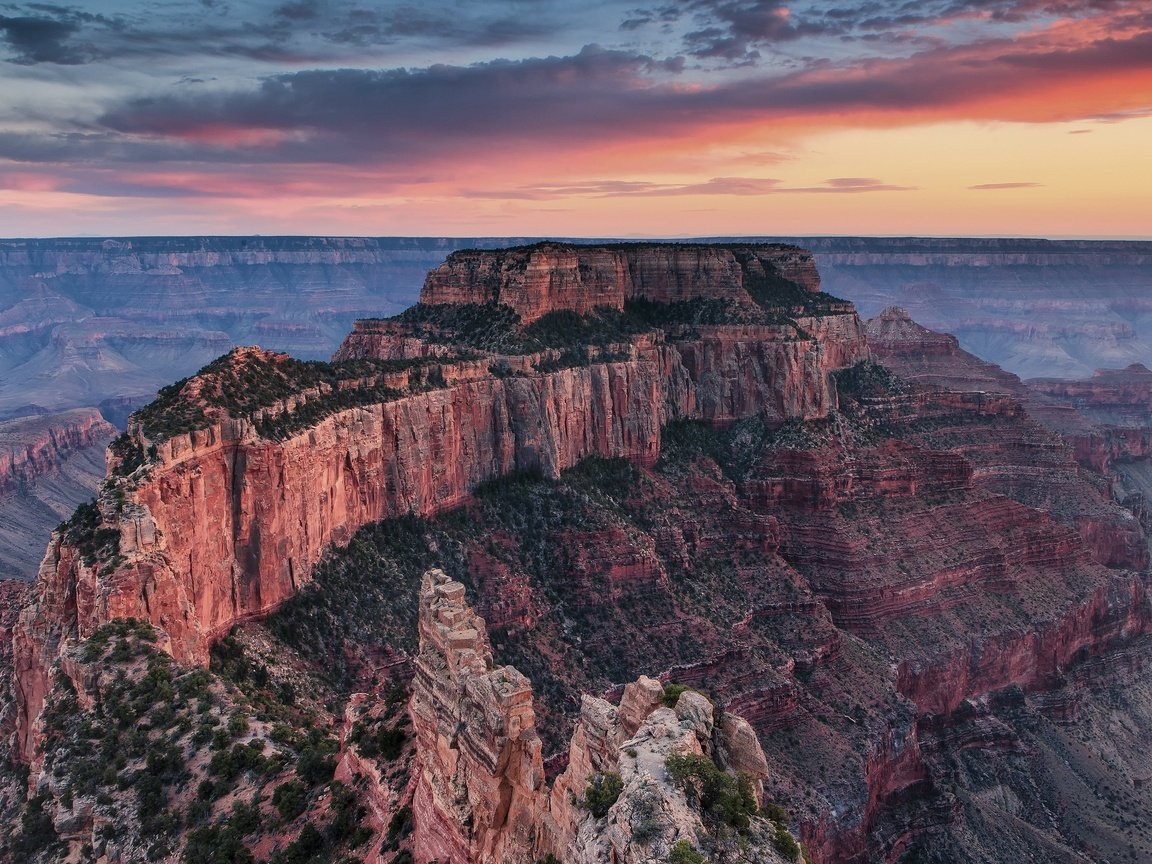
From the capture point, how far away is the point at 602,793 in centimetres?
2712

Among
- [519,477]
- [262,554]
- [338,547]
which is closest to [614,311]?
[519,477]

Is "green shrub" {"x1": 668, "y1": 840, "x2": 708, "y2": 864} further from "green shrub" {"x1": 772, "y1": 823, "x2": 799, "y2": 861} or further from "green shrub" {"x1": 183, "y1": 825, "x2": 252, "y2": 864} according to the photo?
"green shrub" {"x1": 183, "y1": 825, "x2": 252, "y2": 864}

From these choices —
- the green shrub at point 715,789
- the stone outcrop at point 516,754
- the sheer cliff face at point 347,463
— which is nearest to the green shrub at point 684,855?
the stone outcrop at point 516,754

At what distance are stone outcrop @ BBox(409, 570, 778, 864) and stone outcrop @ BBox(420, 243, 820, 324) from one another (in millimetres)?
69120

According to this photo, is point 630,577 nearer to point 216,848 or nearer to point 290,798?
point 290,798

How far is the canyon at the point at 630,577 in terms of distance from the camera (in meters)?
37.0

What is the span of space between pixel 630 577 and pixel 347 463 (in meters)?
26.8

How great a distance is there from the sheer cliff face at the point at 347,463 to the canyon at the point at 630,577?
0.86 feet

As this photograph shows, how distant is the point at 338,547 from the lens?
71.7 meters

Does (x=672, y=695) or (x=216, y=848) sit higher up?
(x=672, y=695)

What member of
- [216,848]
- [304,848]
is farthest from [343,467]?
[304,848]

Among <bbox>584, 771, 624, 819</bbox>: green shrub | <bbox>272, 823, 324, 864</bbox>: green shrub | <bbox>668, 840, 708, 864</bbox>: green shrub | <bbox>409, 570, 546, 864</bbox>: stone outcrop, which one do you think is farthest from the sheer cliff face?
<bbox>668, 840, 708, 864</bbox>: green shrub

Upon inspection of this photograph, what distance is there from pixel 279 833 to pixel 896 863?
5319cm

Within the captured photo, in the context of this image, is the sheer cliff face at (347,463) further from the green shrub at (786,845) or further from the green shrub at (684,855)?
the green shrub at (786,845)
